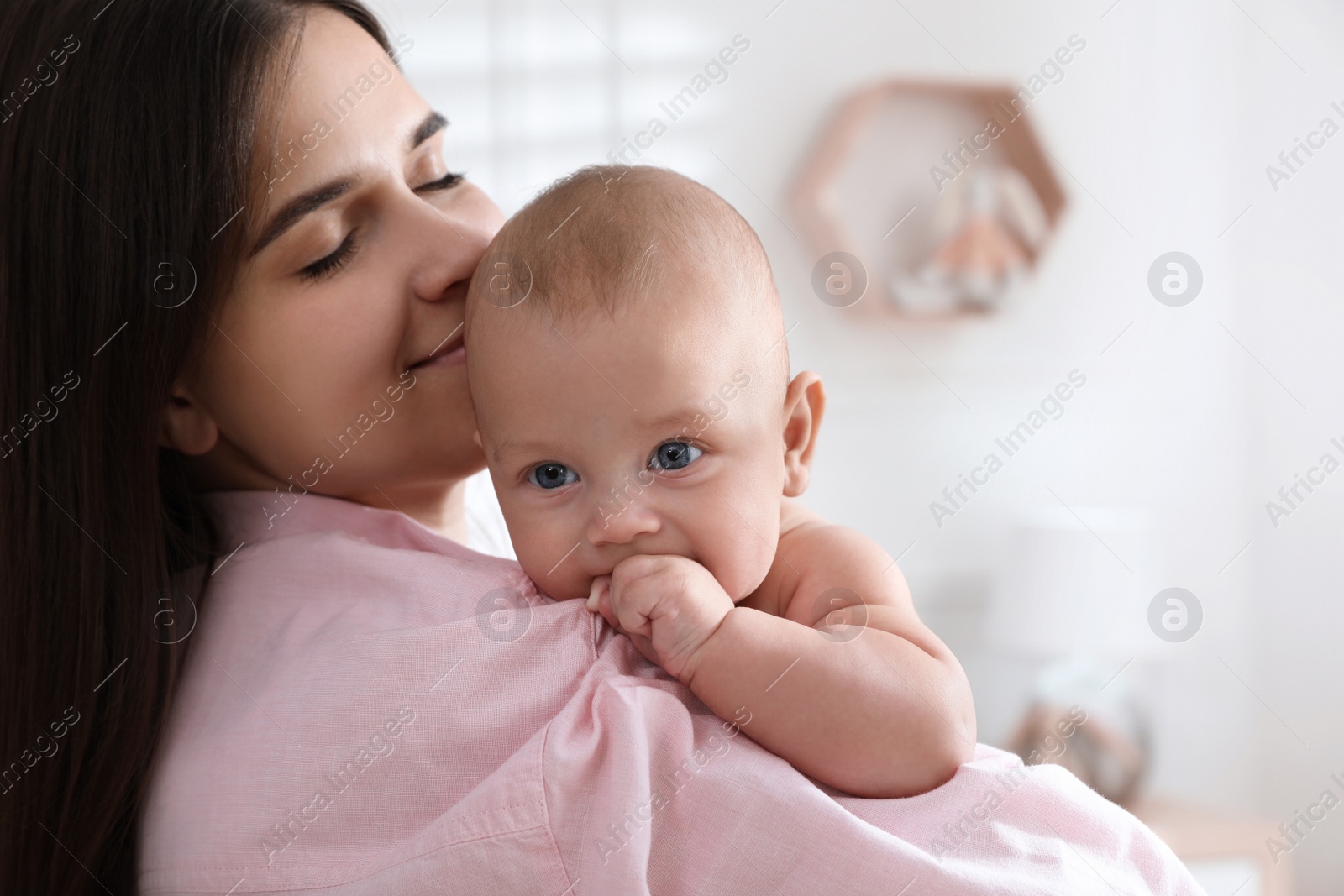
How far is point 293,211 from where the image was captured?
1.00 metres

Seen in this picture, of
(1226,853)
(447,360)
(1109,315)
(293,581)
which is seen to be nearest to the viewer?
(293,581)

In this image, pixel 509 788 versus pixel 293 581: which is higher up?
pixel 509 788

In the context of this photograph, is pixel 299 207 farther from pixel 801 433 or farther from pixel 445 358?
pixel 801 433

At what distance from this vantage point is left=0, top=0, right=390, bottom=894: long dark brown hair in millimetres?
960

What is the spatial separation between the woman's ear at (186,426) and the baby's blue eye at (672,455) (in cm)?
55

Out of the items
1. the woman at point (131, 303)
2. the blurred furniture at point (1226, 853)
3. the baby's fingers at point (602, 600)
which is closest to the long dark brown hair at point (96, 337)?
the woman at point (131, 303)

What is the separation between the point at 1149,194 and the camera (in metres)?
3.25

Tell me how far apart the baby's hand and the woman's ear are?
1.77 ft

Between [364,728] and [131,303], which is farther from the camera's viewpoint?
[131,303]

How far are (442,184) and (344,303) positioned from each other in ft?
0.74

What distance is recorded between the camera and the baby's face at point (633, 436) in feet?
2.81

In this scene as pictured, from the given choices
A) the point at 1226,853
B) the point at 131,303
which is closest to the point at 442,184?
the point at 131,303

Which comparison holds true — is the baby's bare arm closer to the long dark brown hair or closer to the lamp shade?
the long dark brown hair

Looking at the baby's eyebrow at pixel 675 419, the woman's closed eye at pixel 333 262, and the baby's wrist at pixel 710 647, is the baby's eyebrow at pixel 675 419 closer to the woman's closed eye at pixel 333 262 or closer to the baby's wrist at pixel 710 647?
the baby's wrist at pixel 710 647
